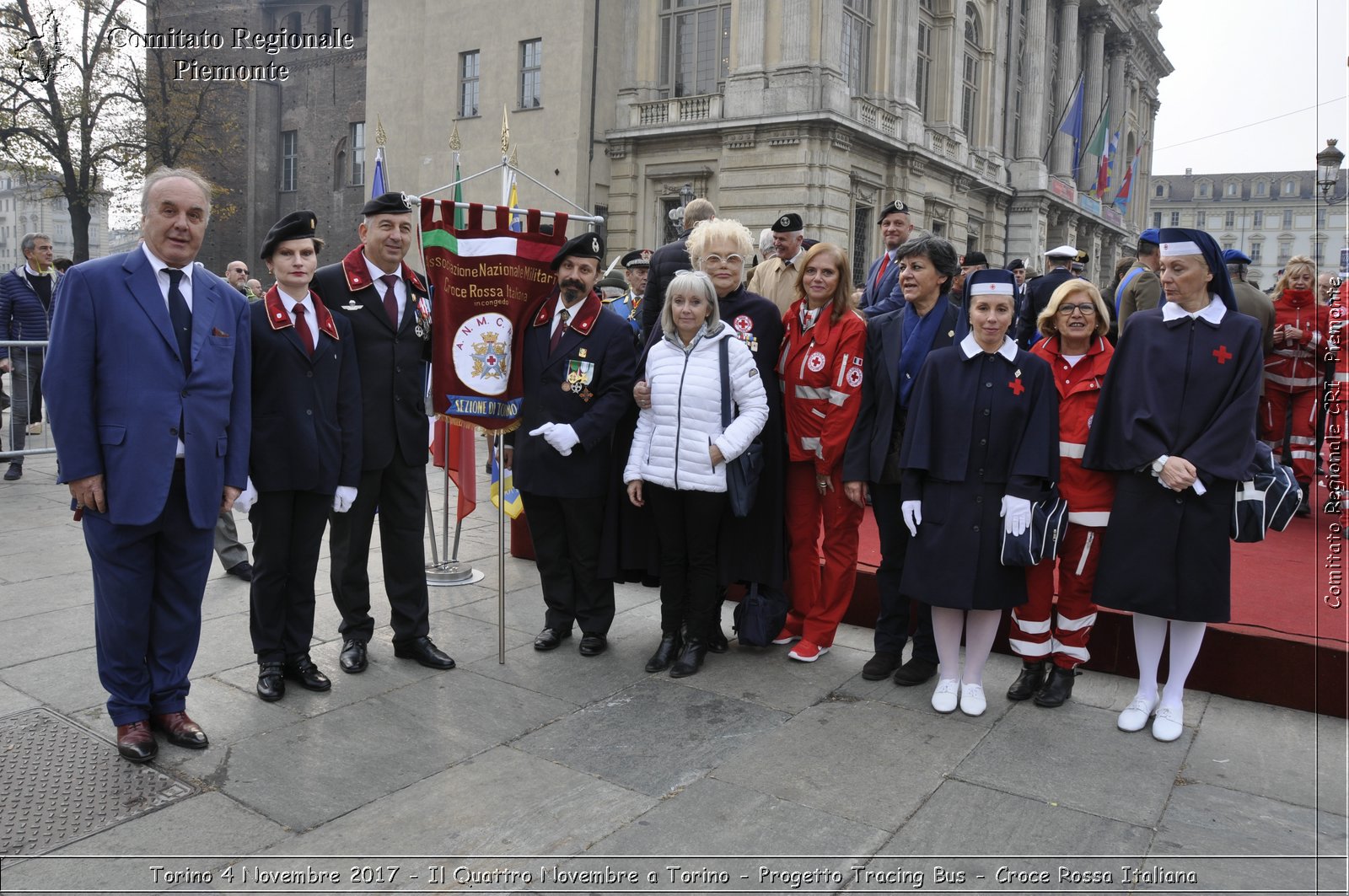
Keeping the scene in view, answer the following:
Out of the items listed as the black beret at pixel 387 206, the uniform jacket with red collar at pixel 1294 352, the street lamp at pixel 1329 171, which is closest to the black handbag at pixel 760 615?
the black beret at pixel 387 206

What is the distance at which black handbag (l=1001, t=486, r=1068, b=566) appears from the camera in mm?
4312

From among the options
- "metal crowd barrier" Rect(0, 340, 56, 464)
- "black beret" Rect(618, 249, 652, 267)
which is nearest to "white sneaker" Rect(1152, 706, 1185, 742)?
"black beret" Rect(618, 249, 652, 267)

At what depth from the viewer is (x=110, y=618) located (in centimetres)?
386

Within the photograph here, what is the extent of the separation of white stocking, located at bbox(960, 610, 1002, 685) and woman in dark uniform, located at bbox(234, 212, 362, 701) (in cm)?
289

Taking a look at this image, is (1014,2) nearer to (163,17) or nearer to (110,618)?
(163,17)

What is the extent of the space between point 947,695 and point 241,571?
452cm

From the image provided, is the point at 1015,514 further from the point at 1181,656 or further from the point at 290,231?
the point at 290,231

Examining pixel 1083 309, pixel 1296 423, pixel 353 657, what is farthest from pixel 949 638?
pixel 1296 423

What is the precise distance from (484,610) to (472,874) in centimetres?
305

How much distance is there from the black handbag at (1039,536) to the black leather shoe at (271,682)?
3.23m

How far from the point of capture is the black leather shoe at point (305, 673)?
15.2ft

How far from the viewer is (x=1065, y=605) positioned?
15.2 feet

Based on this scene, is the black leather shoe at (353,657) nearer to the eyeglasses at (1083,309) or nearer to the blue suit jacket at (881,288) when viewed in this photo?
the blue suit jacket at (881,288)

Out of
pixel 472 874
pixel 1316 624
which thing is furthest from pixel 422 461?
pixel 1316 624
